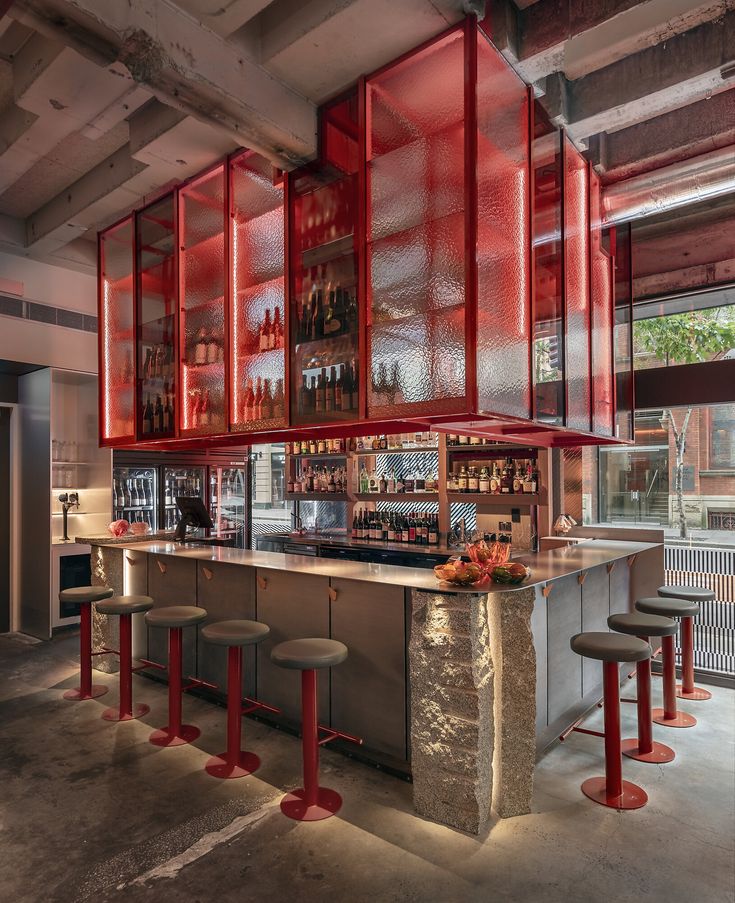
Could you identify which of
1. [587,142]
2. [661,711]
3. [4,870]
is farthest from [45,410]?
[661,711]

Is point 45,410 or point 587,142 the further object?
point 45,410

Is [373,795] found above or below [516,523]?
below

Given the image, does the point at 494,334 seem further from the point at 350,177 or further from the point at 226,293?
the point at 226,293

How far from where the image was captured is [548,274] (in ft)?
11.5

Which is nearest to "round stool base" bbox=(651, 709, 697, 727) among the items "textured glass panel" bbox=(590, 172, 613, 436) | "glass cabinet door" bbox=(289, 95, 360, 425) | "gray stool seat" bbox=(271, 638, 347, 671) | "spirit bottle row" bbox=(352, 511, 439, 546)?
"textured glass panel" bbox=(590, 172, 613, 436)

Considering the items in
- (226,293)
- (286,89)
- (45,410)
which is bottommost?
(45,410)

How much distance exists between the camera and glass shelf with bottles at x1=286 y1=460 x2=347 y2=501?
7184 millimetres

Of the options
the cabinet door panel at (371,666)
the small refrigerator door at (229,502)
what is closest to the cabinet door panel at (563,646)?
the cabinet door panel at (371,666)

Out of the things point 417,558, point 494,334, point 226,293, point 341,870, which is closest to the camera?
point 341,870

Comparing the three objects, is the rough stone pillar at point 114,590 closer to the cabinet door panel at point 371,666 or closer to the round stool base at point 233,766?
the round stool base at point 233,766

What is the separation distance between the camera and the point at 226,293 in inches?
160

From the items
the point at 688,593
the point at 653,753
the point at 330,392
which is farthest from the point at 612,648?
the point at 330,392

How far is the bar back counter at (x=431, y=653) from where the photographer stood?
9.00ft

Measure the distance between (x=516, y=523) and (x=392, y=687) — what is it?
3.13 meters
